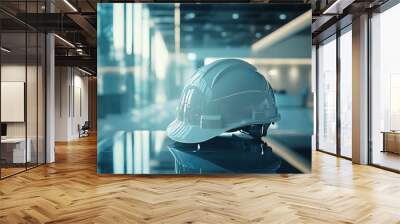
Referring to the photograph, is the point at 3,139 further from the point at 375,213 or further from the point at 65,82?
the point at 65,82

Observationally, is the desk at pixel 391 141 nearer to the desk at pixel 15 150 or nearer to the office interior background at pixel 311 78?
the office interior background at pixel 311 78

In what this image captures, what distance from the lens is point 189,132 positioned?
597cm

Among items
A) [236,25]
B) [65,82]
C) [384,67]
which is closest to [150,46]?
[236,25]

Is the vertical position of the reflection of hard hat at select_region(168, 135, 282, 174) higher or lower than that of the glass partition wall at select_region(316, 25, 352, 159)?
lower

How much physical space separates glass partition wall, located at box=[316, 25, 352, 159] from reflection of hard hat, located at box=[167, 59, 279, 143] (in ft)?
11.5

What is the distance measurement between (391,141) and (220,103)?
3.68 m

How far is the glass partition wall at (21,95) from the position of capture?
20.2 feet

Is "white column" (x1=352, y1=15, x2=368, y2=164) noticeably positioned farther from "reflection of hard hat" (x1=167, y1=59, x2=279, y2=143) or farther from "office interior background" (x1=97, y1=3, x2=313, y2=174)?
"reflection of hard hat" (x1=167, y1=59, x2=279, y2=143)

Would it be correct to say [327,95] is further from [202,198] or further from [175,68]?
[202,198]

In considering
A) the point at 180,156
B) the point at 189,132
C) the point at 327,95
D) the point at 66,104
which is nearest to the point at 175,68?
the point at 189,132

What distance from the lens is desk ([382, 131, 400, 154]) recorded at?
6.79 meters

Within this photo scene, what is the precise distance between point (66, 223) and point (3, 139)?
3569mm

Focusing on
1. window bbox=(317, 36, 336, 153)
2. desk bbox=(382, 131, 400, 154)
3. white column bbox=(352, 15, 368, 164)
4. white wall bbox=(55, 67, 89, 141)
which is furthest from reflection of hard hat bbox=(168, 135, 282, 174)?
white wall bbox=(55, 67, 89, 141)

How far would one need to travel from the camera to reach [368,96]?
7.60 m
